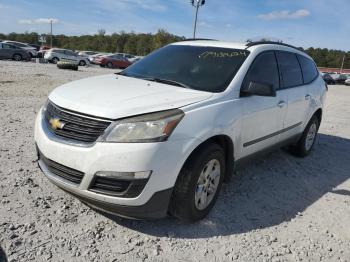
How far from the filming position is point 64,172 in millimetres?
3139

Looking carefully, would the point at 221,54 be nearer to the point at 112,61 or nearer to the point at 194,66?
the point at 194,66

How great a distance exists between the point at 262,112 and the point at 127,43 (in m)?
79.7

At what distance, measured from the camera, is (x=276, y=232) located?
11.7 feet

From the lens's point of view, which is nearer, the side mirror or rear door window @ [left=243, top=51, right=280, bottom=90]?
the side mirror

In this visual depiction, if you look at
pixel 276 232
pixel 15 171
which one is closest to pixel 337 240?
pixel 276 232

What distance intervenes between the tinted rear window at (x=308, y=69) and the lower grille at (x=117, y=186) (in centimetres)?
389

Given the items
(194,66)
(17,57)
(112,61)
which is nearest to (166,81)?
(194,66)

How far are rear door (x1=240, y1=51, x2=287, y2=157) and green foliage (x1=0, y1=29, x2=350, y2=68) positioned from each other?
207 ft

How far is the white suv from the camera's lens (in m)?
2.92

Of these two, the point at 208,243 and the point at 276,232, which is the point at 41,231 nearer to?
the point at 208,243

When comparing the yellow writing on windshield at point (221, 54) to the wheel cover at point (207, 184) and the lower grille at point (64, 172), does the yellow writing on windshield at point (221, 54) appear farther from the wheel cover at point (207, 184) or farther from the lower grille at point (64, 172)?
the lower grille at point (64, 172)

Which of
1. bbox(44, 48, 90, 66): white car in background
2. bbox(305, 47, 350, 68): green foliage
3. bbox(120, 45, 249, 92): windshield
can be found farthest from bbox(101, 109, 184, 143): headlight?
bbox(305, 47, 350, 68): green foliage

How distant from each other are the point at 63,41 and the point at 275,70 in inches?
3701

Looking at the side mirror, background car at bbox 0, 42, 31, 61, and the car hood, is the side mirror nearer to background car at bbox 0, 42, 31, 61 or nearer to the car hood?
the car hood
